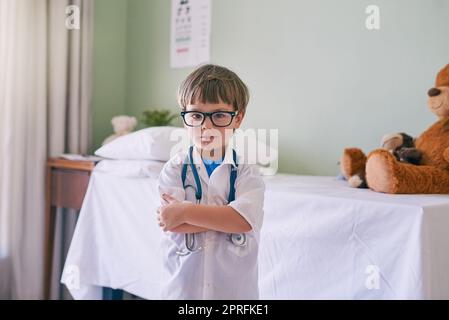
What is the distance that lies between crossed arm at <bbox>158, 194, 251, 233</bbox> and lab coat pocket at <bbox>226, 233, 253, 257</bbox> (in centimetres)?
3

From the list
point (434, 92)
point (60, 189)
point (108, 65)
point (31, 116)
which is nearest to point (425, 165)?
point (434, 92)

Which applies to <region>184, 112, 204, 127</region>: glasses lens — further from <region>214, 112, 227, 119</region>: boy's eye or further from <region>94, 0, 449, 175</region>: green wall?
<region>94, 0, 449, 175</region>: green wall

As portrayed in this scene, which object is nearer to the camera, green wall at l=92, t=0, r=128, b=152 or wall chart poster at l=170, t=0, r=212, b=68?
wall chart poster at l=170, t=0, r=212, b=68

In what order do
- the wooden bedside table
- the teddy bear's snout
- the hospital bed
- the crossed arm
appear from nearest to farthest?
the crossed arm → the hospital bed → the teddy bear's snout → the wooden bedside table

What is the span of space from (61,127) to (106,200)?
0.58 meters

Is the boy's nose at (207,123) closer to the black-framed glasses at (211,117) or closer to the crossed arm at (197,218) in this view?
the black-framed glasses at (211,117)

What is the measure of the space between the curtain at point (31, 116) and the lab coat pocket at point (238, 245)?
1617 millimetres

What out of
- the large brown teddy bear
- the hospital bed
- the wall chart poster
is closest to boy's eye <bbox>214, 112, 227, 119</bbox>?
the hospital bed

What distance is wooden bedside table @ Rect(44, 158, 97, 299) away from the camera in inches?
87.9

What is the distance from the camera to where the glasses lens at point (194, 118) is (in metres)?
0.96

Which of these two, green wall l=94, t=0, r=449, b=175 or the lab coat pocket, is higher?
green wall l=94, t=0, r=449, b=175

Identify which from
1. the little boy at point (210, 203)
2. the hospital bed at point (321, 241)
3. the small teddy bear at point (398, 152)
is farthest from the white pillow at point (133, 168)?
the little boy at point (210, 203)
